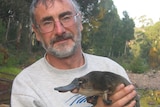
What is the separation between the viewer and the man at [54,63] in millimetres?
1703

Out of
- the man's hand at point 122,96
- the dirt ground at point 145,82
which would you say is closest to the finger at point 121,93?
the man's hand at point 122,96

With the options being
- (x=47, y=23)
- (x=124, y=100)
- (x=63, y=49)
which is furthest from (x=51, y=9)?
(x=124, y=100)

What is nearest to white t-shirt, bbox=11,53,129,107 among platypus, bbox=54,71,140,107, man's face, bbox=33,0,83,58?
man's face, bbox=33,0,83,58

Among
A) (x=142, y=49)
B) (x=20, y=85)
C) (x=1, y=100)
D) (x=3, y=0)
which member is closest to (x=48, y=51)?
(x=20, y=85)

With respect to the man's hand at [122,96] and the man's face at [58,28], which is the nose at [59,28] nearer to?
the man's face at [58,28]

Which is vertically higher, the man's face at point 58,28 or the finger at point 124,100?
the man's face at point 58,28

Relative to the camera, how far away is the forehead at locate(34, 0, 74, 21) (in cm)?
183

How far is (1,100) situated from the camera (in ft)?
18.5

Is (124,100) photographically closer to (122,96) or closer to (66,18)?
(122,96)

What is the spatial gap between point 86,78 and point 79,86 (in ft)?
0.17

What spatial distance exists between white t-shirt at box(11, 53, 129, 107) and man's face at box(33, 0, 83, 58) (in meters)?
0.10

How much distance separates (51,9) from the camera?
183cm

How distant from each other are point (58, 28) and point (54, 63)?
8.0 inches

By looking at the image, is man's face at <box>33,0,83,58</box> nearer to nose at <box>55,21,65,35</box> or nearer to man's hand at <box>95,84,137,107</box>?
nose at <box>55,21,65,35</box>
